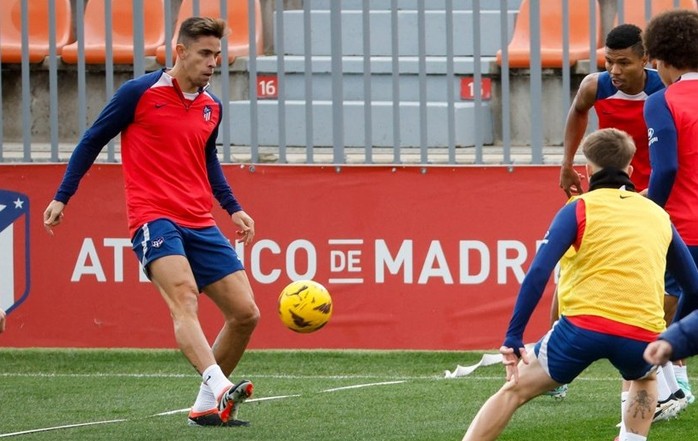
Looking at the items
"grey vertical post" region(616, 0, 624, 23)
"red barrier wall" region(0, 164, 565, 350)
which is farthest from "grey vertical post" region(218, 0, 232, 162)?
"grey vertical post" region(616, 0, 624, 23)

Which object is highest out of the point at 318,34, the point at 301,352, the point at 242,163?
the point at 318,34

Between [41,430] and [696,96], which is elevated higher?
[696,96]

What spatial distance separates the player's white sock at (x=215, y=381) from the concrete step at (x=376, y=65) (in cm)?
426

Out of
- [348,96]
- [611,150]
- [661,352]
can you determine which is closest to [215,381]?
[611,150]

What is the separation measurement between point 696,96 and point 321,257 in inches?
170

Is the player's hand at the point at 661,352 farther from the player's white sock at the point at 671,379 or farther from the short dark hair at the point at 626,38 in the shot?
the short dark hair at the point at 626,38

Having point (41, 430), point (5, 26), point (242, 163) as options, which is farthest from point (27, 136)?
point (41, 430)

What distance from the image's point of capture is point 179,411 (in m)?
7.85

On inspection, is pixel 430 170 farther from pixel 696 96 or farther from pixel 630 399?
pixel 630 399

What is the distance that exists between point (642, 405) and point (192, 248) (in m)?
2.66

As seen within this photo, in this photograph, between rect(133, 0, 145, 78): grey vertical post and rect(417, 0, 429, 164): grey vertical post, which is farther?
rect(133, 0, 145, 78): grey vertical post

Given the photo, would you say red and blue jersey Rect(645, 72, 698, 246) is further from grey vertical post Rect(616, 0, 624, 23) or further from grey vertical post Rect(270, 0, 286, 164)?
grey vertical post Rect(270, 0, 286, 164)

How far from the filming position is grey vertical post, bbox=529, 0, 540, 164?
10234mm

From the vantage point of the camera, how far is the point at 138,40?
Answer: 10.5 m
